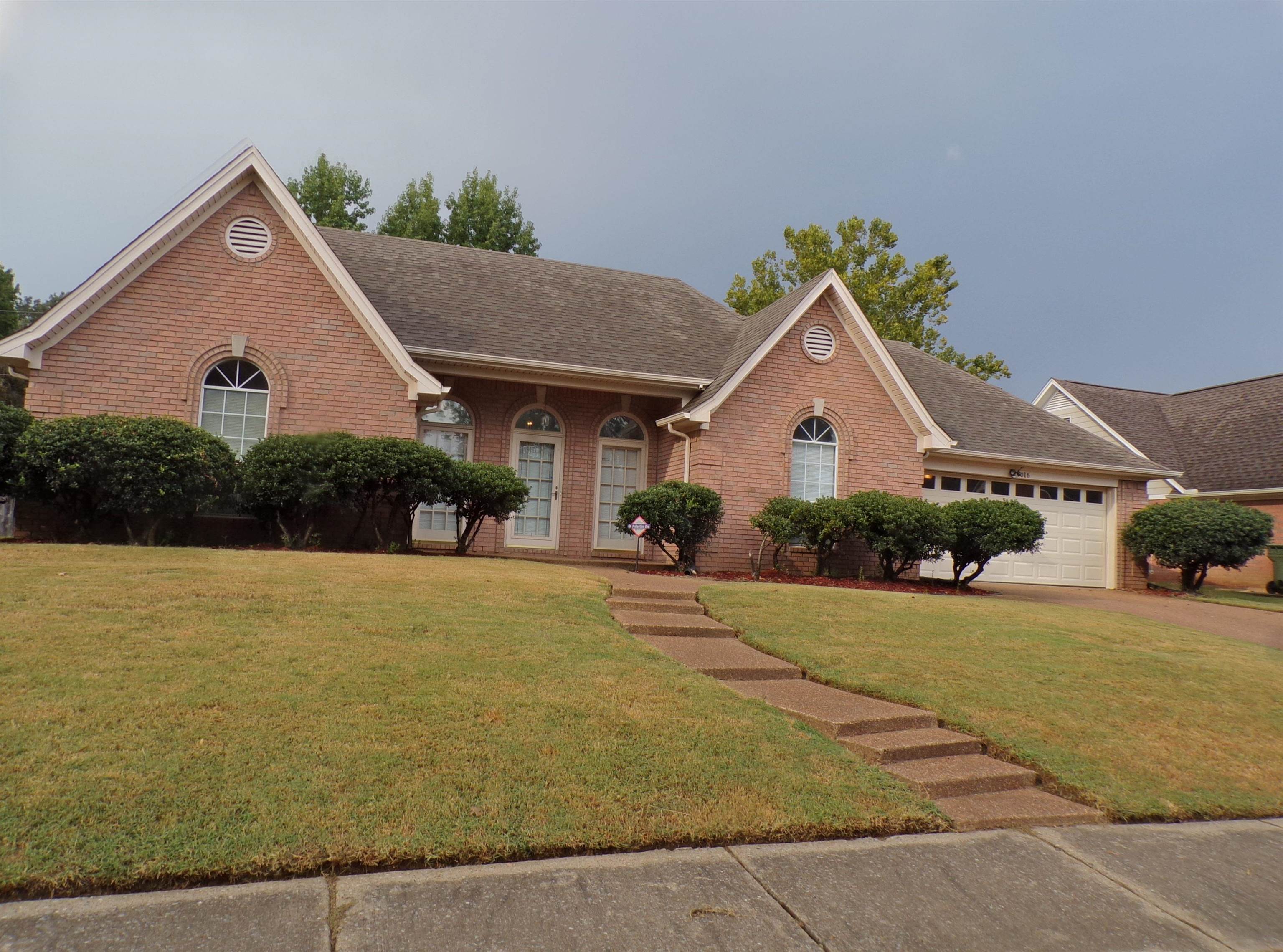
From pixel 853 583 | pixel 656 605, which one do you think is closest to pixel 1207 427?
pixel 853 583

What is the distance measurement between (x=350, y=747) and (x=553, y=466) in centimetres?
1123

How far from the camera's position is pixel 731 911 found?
3.60 meters

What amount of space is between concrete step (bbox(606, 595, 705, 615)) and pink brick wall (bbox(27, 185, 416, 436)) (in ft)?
17.6

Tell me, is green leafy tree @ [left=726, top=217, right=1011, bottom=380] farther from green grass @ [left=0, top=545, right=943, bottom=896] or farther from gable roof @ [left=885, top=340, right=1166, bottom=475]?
green grass @ [left=0, top=545, right=943, bottom=896]

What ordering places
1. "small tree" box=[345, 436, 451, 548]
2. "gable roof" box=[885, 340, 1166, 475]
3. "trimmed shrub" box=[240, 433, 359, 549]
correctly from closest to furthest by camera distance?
"trimmed shrub" box=[240, 433, 359, 549] → "small tree" box=[345, 436, 451, 548] → "gable roof" box=[885, 340, 1166, 475]

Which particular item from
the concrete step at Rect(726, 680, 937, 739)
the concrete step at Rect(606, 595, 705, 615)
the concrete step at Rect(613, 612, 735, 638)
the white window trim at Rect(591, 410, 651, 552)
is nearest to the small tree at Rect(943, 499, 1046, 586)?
the white window trim at Rect(591, 410, 651, 552)

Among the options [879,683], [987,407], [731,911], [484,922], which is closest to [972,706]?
[879,683]

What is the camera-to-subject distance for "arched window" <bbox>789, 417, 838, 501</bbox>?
51.3 feet

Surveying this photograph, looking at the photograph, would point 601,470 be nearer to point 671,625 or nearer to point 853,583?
point 853,583

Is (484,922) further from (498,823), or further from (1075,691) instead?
(1075,691)

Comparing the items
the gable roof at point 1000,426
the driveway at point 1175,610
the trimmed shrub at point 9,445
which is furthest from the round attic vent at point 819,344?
the trimmed shrub at point 9,445

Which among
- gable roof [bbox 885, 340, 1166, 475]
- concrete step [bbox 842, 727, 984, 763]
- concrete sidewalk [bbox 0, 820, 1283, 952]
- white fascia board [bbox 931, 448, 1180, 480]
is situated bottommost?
concrete sidewalk [bbox 0, 820, 1283, 952]

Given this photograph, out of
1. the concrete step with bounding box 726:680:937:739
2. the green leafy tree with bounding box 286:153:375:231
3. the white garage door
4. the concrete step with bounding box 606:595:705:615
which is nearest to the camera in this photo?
the concrete step with bounding box 726:680:937:739

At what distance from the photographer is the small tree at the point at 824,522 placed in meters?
13.9
